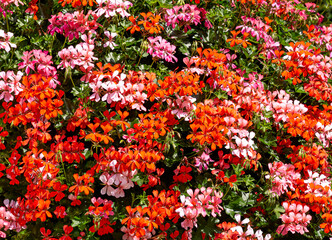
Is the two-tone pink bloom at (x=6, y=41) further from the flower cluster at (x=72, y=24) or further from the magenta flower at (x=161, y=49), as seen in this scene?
the magenta flower at (x=161, y=49)

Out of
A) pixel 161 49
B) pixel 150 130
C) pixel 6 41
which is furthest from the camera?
pixel 161 49

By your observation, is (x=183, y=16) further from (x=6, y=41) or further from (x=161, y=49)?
(x=6, y=41)

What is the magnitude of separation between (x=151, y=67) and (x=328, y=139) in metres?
1.62

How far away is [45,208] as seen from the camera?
2414 millimetres

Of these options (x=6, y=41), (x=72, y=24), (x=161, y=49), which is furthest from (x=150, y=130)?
(x=6, y=41)

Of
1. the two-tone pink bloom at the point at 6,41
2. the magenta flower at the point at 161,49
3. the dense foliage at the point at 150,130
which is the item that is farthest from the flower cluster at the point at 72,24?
the magenta flower at the point at 161,49

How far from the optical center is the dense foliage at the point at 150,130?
249 cm

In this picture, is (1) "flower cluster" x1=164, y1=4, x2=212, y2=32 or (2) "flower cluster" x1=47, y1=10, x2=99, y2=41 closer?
(2) "flower cluster" x1=47, y1=10, x2=99, y2=41

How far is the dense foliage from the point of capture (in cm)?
249

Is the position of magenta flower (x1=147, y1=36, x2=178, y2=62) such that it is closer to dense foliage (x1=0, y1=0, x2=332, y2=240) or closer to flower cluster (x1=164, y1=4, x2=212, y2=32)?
dense foliage (x1=0, y1=0, x2=332, y2=240)

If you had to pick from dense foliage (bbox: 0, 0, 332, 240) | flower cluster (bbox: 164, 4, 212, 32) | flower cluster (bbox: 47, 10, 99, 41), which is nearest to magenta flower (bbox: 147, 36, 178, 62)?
dense foliage (bbox: 0, 0, 332, 240)

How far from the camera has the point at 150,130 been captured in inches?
100

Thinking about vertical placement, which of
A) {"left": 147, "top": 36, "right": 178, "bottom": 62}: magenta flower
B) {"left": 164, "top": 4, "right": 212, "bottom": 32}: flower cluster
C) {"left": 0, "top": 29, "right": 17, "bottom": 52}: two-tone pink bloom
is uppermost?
{"left": 164, "top": 4, "right": 212, "bottom": 32}: flower cluster

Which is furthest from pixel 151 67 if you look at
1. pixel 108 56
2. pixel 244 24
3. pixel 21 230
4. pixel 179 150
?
pixel 21 230
